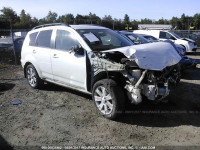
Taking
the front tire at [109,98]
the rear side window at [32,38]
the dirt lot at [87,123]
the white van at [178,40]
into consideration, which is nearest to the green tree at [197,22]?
the white van at [178,40]

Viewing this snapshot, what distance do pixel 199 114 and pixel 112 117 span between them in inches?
73.1

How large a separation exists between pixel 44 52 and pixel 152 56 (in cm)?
296

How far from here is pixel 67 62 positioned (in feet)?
15.9

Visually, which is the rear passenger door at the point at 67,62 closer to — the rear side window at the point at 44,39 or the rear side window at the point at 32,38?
the rear side window at the point at 44,39

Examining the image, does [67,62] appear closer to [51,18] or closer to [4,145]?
[4,145]

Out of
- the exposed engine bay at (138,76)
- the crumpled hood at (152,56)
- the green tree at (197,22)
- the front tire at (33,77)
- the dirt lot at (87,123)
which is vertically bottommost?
the dirt lot at (87,123)

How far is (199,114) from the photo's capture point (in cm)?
434

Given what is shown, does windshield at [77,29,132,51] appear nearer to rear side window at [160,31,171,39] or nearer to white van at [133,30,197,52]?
white van at [133,30,197,52]

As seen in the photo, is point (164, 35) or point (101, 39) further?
point (164, 35)

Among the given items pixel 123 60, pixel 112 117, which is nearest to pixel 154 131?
pixel 112 117

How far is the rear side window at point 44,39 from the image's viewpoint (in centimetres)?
552

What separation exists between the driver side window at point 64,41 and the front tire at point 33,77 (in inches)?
54.8

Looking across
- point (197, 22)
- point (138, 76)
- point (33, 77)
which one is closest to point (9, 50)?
point (33, 77)

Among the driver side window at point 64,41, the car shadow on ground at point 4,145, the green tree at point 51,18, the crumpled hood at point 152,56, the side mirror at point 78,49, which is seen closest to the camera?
the car shadow on ground at point 4,145
